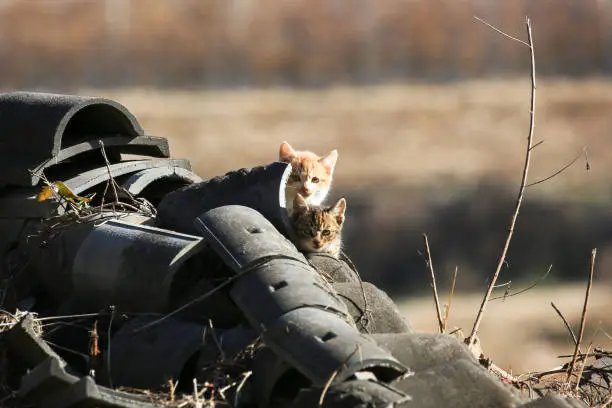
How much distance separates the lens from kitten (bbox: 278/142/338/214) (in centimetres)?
768

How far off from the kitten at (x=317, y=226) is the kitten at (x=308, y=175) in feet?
1.54

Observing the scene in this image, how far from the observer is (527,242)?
20891 mm

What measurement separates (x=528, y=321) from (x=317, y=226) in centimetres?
1370

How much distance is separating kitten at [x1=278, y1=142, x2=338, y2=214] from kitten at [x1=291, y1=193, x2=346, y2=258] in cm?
47

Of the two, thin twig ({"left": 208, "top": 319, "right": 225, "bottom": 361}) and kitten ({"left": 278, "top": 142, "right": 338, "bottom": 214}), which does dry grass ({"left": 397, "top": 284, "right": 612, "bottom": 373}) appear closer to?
kitten ({"left": 278, "top": 142, "right": 338, "bottom": 214})

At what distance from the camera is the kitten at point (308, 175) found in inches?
302

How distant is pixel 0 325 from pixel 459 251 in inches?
589

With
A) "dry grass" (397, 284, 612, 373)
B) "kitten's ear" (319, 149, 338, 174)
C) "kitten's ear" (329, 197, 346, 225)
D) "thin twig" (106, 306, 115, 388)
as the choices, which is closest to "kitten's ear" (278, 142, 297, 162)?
"kitten's ear" (319, 149, 338, 174)

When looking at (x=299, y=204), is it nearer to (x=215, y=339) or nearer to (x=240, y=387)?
(x=215, y=339)

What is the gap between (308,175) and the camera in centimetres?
776

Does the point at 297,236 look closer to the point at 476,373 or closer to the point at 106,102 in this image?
the point at 106,102

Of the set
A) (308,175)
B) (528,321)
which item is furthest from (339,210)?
(528,321)

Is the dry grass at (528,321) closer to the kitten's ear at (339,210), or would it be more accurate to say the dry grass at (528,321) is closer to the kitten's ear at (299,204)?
the kitten's ear at (339,210)

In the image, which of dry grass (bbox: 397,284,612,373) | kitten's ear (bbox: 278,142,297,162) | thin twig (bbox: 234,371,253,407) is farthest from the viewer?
dry grass (bbox: 397,284,612,373)
